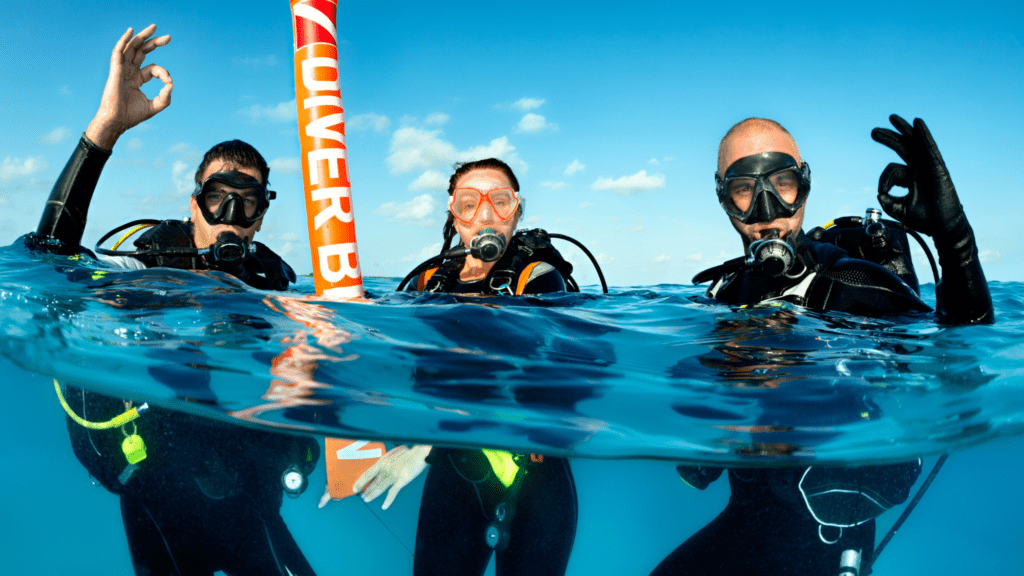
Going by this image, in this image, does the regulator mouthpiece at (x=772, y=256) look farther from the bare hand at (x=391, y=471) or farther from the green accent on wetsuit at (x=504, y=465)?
the green accent on wetsuit at (x=504, y=465)

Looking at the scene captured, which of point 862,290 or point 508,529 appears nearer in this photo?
point 862,290

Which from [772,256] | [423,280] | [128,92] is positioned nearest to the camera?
[772,256]

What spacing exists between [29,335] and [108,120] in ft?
7.29

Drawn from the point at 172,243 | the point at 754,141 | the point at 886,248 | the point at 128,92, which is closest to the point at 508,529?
the point at 754,141

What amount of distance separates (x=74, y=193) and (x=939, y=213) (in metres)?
5.07

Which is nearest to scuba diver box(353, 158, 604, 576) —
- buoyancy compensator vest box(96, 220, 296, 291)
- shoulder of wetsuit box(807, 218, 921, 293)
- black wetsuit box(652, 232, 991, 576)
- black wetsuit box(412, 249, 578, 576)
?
black wetsuit box(412, 249, 578, 576)

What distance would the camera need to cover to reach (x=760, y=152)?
323 centimetres

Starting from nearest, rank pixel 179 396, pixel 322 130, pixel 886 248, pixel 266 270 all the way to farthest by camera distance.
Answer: pixel 322 130, pixel 179 396, pixel 266 270, pixel 886 248

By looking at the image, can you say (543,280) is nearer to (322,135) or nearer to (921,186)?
(322,135)

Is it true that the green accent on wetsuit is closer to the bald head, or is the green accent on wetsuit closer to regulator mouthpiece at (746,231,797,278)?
regulator mouthpiece at (746,231,797,278)

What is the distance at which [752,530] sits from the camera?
324cm

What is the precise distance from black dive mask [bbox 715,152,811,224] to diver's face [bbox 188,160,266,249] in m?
3.70

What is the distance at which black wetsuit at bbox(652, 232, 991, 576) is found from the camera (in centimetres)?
303

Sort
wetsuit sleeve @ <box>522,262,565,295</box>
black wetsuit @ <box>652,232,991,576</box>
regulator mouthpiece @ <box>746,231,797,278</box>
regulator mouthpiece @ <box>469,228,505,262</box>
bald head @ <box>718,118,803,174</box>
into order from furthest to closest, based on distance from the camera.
→ wetsuit sleeve @ <box>522,262,565,295</box> → regulator mouthpiece @ <box>469,228,505,262</box> → bald head @ <box>718,118,803,174</box> → black wetsuit @ <box>652,232,991,576</box> → regulator mouthpiece @ <box>746,231,797,278</box>
